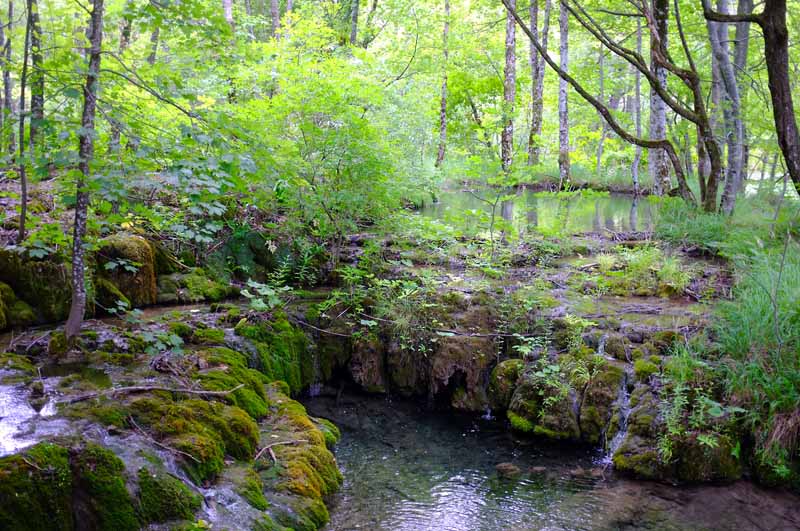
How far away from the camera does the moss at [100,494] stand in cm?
356

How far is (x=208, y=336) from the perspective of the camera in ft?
21.4

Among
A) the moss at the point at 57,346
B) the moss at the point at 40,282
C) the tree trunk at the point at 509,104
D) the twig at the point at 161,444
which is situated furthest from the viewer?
the tree trunk at the point at 509,104

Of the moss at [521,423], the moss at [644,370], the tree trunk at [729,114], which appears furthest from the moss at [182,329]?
the tree trunk at [729,114]

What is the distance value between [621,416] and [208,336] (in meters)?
4.70

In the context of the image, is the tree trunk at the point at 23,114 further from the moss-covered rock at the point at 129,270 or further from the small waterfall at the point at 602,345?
the small waterfall at the point at 602,345

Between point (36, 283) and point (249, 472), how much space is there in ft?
12.0

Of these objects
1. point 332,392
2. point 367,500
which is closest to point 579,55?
point 332,392

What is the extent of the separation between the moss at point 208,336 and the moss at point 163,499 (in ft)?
8.44

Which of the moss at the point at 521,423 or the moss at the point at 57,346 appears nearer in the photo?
the moss at the point at 57,346

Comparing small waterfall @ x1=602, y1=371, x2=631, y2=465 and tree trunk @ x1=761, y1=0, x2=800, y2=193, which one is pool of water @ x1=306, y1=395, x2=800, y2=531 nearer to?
small waterfall @ x1=602, y1=371, x2=631, y2=465

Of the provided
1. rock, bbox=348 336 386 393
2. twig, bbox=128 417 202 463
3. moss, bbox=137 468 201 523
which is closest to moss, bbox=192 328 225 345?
rock, bbox=348 336 386 393

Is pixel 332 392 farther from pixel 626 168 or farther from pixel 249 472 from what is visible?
pixel 626 168

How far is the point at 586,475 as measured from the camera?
5762mm

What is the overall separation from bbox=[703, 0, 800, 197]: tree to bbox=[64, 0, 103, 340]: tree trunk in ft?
15.8
